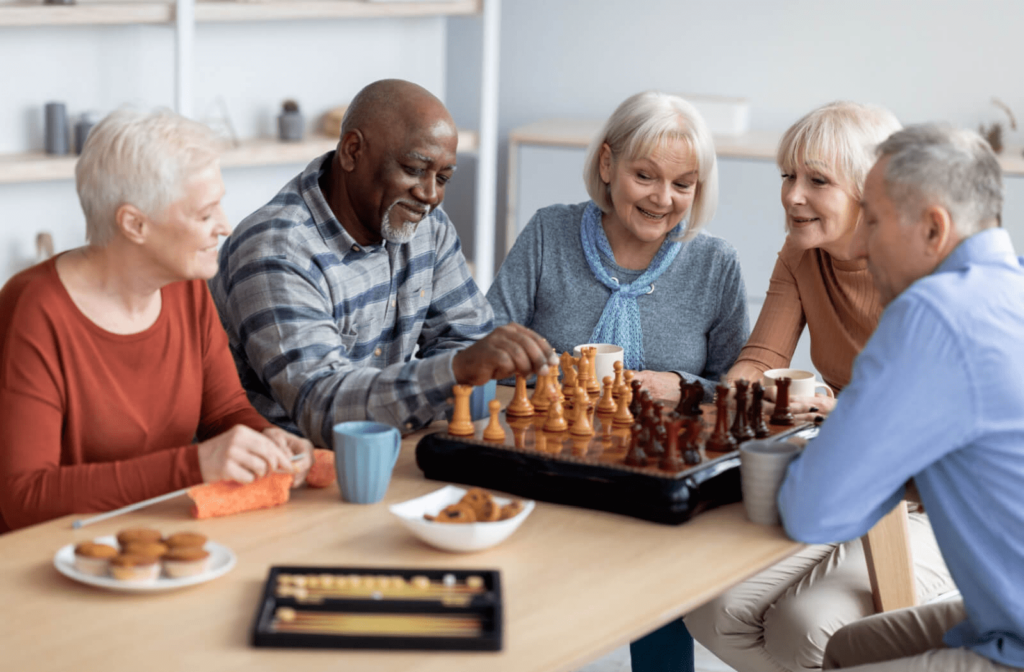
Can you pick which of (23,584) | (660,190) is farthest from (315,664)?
(660,190)

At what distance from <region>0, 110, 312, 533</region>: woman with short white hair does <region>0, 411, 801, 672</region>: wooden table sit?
0.20 feet

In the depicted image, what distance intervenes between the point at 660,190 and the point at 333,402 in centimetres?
91

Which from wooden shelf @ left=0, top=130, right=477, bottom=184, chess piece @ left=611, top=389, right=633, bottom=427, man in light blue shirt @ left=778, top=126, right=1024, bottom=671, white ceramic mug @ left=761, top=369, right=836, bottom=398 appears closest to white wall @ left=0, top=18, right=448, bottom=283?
wooden shelf @ left=0, top=130, right=477, bottom=184

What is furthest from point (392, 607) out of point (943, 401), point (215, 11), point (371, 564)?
point (215, 11)

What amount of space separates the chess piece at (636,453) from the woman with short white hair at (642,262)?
783 millimetres

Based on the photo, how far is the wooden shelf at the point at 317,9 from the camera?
3.95 m

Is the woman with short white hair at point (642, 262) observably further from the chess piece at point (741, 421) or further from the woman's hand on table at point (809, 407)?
the chess piece at point (741, 421)

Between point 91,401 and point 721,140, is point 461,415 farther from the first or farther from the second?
point 721,140

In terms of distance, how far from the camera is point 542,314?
2.61m

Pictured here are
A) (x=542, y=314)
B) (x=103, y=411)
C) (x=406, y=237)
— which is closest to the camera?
(x=103, y=411)

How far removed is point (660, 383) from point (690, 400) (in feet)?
1.09

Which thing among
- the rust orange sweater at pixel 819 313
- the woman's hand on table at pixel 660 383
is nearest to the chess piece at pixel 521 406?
the woman's hand on table at pixel 660 383

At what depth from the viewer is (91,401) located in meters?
1.69

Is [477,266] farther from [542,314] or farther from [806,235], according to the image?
[806,235]
